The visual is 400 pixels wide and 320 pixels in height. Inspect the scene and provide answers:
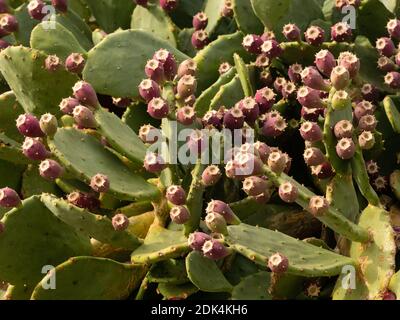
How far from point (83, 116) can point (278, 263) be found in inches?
22.3

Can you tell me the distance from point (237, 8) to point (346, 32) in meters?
0.33

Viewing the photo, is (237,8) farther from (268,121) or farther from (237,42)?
(268,121)

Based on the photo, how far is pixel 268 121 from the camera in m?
2.04

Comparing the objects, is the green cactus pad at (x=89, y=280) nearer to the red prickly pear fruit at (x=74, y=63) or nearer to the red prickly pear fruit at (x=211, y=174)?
the red prickly pear fruit at (x=211, y=174)

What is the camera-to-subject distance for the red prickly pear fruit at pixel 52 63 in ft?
6.78

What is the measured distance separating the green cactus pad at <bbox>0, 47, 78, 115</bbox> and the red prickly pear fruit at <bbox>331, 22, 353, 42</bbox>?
0.71 m

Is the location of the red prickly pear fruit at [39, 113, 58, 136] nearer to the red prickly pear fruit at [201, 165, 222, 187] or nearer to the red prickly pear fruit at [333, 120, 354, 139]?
the red prickly pear fruit at [201, 165, 222, 187]

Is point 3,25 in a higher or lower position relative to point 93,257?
higher

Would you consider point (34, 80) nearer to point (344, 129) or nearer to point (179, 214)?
point (179, 214)

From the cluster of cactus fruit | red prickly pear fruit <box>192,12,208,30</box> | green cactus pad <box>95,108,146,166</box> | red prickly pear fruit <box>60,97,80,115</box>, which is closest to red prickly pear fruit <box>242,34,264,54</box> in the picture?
the cluster of cactus fruit

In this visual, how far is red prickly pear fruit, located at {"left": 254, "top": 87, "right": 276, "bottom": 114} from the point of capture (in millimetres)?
2049

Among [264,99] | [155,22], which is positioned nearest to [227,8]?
[155,22]
